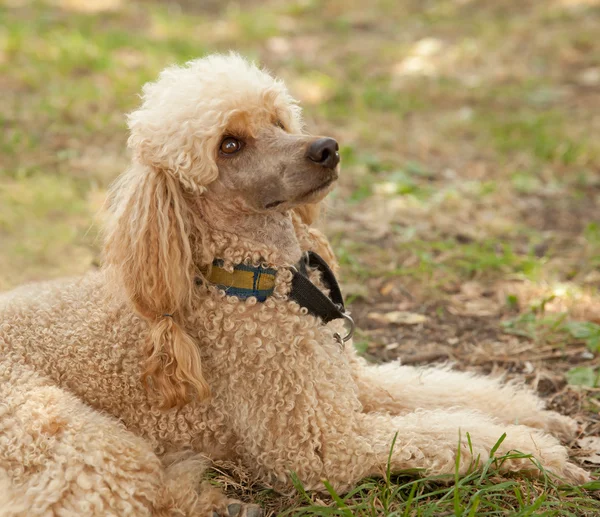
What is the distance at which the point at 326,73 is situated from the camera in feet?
24.0

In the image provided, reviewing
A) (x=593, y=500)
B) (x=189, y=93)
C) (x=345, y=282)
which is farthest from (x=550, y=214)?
(x=189, y=93)

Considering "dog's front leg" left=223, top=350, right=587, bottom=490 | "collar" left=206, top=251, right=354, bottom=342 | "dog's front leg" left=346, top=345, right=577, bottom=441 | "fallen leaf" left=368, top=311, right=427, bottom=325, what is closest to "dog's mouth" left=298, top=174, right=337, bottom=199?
"collar" left=206, top=251, right=354, bottom=342

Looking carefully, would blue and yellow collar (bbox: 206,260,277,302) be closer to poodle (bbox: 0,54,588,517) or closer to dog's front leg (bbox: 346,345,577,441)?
poodle (bbox: 0,54,588,517)

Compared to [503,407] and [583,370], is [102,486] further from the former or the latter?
[583,370]

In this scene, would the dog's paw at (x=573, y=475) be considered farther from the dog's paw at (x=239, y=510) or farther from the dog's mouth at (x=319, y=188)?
the dog's mouth at (x=319, y=188)

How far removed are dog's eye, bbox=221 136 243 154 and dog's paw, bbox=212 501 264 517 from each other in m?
1.28

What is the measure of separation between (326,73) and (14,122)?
10.7 ft

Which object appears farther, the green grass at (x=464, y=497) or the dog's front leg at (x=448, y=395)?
the dog's front leg at (x=448, y=395)

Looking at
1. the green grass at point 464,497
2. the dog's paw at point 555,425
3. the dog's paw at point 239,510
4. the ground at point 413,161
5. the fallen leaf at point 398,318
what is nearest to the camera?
the green grass at point 464,497

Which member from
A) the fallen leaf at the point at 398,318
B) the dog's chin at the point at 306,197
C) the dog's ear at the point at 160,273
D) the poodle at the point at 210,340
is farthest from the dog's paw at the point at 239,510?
the fallen leaf at the point at 398,318

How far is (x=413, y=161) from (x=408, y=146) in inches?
10.8

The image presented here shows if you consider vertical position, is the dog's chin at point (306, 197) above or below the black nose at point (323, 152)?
below

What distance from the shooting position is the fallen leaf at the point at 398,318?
12.3 feet

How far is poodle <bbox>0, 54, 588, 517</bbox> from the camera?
2326 millimetres
